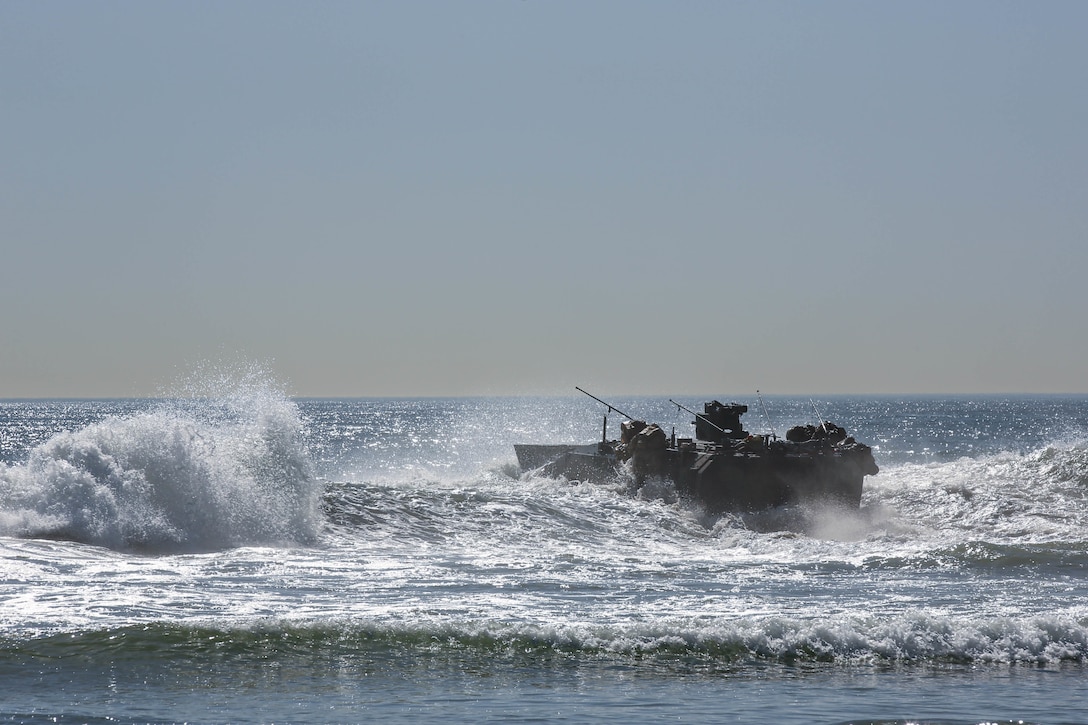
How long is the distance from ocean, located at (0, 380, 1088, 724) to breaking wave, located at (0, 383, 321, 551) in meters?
0.06

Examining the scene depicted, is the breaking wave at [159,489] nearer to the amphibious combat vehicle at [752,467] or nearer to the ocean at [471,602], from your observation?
the ocean at [471,602]

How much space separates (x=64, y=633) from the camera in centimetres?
1418

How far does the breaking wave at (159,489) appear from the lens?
22.1 meters

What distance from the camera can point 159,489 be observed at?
79.6 feet

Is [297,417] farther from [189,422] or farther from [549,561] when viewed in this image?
[549,561]

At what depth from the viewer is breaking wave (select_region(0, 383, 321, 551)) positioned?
72.4ft

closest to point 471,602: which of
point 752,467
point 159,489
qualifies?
point 159,489

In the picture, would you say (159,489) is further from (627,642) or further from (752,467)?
(752,467)

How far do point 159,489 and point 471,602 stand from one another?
9.97 meters

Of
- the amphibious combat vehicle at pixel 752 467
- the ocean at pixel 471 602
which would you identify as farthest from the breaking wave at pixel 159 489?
the amphibious combat vehicle at pixel 752 467

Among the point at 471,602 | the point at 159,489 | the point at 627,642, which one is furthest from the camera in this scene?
the point at 159,489

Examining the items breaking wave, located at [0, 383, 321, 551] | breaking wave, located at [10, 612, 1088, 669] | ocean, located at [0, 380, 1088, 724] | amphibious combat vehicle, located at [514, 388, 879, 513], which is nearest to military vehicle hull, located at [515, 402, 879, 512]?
amphibious combat vehicle, located at [514, 388, 879, 513]

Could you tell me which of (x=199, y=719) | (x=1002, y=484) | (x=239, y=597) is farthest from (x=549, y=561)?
(x=1002, y=484)

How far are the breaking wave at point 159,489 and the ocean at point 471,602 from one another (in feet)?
0.21
